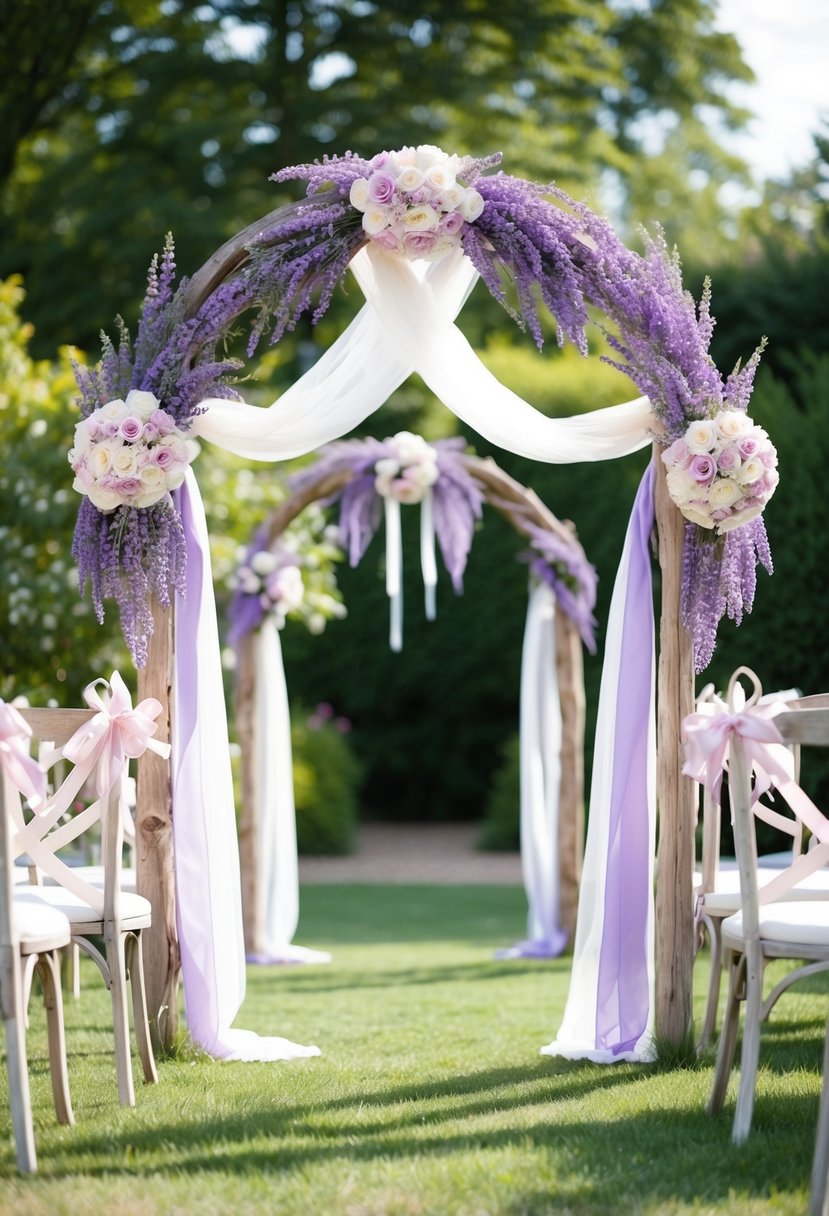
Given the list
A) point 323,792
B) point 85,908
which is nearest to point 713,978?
point 85,908

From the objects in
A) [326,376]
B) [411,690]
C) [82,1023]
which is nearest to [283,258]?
[326,376]

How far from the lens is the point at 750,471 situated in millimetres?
4375

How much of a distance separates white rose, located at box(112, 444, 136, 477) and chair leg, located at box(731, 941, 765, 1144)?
7.94 ft

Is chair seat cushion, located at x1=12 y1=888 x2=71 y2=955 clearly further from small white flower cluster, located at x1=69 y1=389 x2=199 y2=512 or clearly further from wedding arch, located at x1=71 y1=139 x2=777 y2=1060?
small white flower cluster, located at x1=69 y1=389 x2=199 y2=512

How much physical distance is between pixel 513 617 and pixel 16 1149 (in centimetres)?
962

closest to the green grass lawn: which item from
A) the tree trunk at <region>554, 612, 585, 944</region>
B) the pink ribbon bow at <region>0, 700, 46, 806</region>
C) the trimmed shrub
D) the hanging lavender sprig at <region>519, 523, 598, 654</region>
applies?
the pink ribbon bow at <region>0, 700, 46, 806</region>

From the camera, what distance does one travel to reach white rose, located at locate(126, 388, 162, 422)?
177 inches

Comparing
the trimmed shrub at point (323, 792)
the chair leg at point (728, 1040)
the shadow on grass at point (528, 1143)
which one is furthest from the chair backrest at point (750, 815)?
the trimmed shrub at point (323, 792)

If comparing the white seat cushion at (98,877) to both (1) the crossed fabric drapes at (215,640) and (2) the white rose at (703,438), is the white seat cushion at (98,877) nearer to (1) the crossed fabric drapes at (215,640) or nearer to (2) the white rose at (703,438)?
(1) the crossed fabric drapes at (215,640)

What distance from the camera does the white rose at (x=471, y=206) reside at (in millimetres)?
4430

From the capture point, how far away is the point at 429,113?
573 inches

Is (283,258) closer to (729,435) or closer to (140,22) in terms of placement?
(729,435)

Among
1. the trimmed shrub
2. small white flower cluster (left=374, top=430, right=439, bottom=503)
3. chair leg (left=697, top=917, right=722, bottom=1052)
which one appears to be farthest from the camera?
the trimmed shrub

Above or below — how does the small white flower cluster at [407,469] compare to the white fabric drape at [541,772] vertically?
above
